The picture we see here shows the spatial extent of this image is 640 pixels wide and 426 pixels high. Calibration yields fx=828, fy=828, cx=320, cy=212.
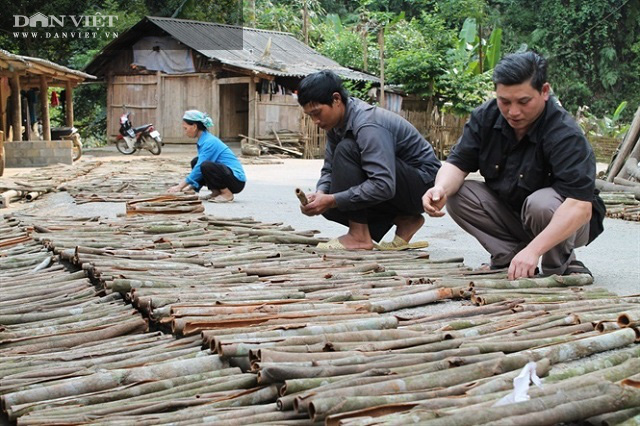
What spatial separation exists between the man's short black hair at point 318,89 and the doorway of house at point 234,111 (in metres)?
18.0

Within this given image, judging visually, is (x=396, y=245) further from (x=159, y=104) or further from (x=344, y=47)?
(x=344, y=47)

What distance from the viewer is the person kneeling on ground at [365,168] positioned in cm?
414

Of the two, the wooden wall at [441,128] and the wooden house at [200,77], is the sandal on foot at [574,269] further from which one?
the wooden house at [200,77]

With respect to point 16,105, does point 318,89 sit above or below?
above

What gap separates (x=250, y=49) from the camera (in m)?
22.4

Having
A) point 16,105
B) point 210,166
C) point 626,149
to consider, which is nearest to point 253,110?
point 16,105

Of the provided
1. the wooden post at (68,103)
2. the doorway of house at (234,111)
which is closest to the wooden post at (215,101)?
the doorway of house at (234,111)

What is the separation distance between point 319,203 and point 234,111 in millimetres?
18605

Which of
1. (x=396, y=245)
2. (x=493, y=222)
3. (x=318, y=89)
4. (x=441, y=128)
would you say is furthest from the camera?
(x=441, y=128)

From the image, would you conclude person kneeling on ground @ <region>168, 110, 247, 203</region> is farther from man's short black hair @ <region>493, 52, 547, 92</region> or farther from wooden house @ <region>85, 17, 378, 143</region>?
wooden house @ <region>85, 17, 378, 143</region>

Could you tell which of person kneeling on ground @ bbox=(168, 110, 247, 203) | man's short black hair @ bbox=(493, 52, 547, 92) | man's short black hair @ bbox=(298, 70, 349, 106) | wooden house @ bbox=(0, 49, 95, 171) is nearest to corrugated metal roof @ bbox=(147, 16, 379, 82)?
wooden house @ bbox=(0, 49, 95, 171)

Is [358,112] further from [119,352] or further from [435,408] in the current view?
[435,408]

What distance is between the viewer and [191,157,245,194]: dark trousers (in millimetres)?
7445

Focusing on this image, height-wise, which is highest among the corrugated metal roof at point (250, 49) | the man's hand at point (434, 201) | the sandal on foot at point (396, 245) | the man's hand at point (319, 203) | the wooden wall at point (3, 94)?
the corrugated metal roof at point (250, 49)
